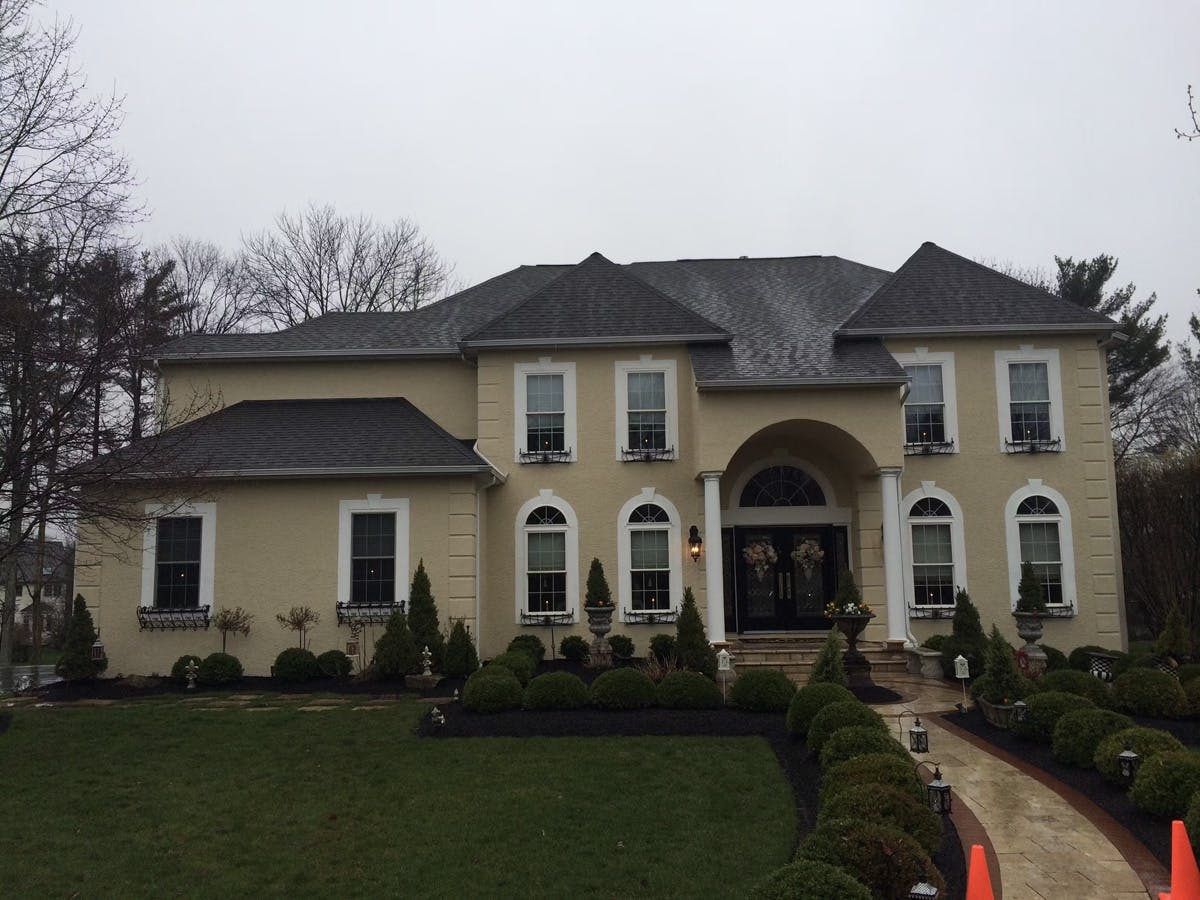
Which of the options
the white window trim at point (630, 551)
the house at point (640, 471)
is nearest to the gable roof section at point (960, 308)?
the house at point (640, 471)

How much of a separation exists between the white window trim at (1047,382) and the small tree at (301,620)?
14.0m

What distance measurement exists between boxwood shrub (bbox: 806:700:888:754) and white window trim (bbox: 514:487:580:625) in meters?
8.10

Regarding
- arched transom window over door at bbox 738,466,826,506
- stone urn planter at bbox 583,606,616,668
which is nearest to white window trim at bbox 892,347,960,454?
arched transom window over door at bbox 738,466,826,506

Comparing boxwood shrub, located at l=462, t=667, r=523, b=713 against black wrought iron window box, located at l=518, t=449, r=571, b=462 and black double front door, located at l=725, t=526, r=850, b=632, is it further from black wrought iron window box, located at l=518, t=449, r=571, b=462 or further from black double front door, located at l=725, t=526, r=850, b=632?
black double front door, located at l=725, t=526, r=850, b=632

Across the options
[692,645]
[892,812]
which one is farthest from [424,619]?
[892,812]

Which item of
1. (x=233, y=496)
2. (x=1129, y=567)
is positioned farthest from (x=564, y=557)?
(x=1129, y=567)

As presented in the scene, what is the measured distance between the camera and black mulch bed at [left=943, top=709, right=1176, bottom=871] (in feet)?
24.0

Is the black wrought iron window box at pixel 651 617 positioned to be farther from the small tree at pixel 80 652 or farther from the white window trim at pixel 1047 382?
the small tree at pixel 80 652

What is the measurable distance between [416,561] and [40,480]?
21.7 ft

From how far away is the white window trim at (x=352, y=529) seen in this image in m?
16.2

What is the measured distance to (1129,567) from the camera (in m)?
21.1

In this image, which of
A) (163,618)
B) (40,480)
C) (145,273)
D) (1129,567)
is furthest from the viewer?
(1129,567)

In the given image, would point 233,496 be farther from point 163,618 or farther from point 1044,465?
point 1044,465

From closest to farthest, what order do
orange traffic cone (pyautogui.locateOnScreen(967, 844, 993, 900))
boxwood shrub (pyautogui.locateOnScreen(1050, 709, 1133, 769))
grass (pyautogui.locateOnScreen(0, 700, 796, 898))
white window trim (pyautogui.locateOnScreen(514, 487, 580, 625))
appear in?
orange traffic cone (pyautogui.locateOnScreen(967, 844, 993, 900))
grass (pyautogui.locateOnScreen(0, 700, 796, 898))
boxwood shrub (pyautogui.locateOnScreen(1050, 709, 1133, 769))
white window trim (pyautogui.locateOnScreen(514, 487, 580, 625))
